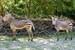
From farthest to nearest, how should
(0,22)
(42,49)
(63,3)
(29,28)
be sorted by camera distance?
(63,3), (0,22), (29,28), (42,49)

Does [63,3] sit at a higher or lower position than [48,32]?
higher

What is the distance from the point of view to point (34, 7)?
37.9ft

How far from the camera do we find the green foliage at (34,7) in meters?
11.2

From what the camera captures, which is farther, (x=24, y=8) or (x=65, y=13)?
(x=65, y=13)

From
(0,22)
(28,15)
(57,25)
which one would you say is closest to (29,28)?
(57,25)

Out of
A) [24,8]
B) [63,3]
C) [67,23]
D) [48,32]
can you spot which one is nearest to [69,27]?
[67,23]

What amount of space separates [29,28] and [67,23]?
170 centimetres

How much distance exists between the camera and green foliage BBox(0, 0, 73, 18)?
1117 centimetres

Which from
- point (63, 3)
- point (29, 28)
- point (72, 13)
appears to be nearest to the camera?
point (29, 28)

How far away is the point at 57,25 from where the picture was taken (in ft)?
29.2

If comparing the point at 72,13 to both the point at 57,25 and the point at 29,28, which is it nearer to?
the point at 57,25

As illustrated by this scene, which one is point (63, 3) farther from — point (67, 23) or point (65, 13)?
point (67, 23)

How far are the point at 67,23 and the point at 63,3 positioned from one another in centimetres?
272

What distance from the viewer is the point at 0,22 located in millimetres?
9711
